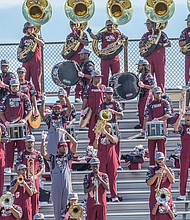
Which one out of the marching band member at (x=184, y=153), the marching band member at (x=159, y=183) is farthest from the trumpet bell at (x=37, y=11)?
the marching band member at (x=159, y=183)

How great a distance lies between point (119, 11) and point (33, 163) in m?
5.55

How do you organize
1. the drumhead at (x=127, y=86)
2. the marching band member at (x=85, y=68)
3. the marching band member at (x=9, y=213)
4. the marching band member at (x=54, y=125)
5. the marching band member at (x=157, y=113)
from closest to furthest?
the marching band member at (x=9, y=213) → the marching band member at (x=54, y=125) → the marching band member at (x=157, y=113) → the drumhead at (x=127, y=86) → the marching band member at (x=85, y=68)

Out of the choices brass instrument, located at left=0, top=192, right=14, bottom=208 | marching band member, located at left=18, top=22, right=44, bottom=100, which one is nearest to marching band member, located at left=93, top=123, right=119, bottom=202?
brass instrument, located at left=0, top=192, right=14, bottom=208

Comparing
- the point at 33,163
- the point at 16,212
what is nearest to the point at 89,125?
the point at 33,163

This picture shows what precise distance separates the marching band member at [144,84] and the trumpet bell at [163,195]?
3.62m

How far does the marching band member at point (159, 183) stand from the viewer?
25.0m

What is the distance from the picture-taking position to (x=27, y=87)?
92.0 ft

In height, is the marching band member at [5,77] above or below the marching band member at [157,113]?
above

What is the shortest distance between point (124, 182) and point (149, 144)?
0.78 m

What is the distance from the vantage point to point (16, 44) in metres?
31.4

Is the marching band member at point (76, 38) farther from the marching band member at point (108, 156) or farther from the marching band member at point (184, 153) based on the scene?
the marching band member at point (184, 153)

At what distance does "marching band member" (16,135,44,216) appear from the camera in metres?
25.4

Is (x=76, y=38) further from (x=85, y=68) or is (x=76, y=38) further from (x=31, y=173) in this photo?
(x=31, y=173)

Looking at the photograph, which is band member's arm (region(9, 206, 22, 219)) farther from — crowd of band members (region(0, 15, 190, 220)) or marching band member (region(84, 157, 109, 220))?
marching band member (region(84, 157, 109, 220))
